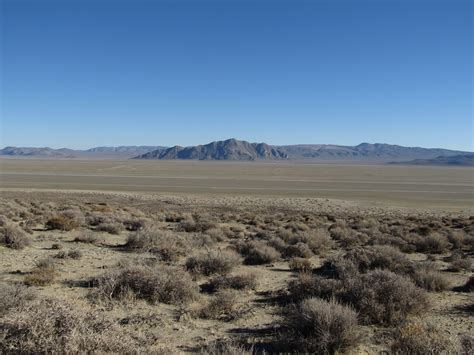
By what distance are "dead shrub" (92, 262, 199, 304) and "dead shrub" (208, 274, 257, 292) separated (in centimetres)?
66

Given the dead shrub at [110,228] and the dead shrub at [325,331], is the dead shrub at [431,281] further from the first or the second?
the dead shrub at [110,228]

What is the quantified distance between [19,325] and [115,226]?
12.7 m

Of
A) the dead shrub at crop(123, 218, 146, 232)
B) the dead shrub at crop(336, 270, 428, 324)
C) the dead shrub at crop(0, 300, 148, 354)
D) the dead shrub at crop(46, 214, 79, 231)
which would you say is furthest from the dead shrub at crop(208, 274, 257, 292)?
the dead shrub at crop(46, 214, 79, 231)

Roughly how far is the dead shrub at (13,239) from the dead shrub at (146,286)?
569 cm

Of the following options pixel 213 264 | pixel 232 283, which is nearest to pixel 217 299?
pixel 232 283

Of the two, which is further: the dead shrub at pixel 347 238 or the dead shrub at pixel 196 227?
the dead shrub at pixel 196 227

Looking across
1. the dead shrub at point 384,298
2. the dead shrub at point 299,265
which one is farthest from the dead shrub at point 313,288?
the dead shrub at point 299,265

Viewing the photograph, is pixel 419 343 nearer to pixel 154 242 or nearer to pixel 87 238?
pixel 154 242

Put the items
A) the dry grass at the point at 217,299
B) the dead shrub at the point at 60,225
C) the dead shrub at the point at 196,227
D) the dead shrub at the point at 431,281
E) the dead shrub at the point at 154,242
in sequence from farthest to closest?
the dead shrub at the point at 196,227 < the dead shrub at the point at 60,225 < the dead shrub at the point at 154,242 < the dead shrub at the point at 431,281 < the dry grass at the point at 217,299

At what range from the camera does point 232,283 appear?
8.90 metres

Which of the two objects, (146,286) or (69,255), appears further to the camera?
(69,255)

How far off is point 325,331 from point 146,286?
12.9ft

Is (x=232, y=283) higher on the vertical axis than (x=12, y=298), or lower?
lower

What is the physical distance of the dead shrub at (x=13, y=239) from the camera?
12273mm
